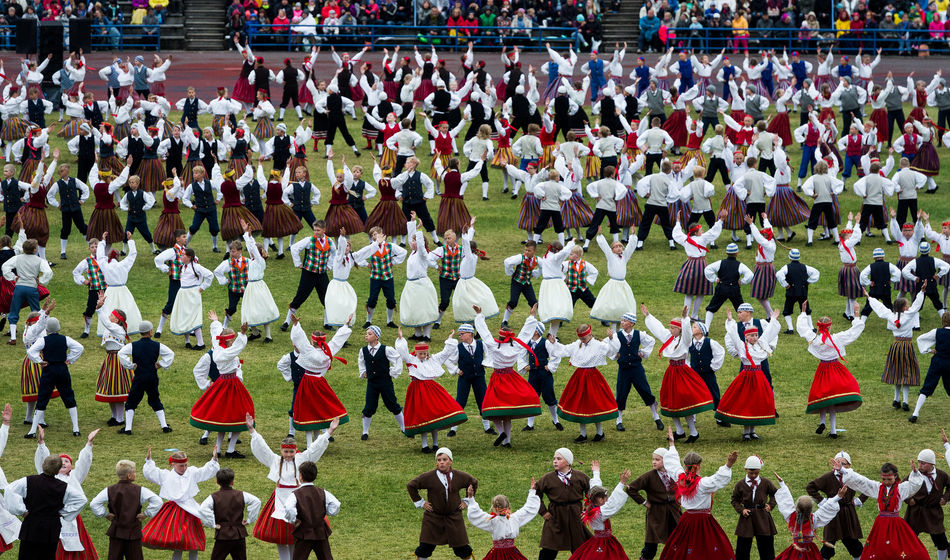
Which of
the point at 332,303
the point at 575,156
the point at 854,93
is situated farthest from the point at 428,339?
the point at 854,93

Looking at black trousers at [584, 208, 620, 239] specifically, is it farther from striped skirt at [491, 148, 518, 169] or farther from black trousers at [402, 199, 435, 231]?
striped skirt at [491, 148, 518, 169]

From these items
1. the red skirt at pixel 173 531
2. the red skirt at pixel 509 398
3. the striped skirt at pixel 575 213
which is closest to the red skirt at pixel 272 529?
the red skirt at pixel 173 531

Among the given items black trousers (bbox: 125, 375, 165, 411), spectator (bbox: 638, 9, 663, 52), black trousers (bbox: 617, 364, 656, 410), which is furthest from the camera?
spectator (bbox: 638, 9, 663, 52)

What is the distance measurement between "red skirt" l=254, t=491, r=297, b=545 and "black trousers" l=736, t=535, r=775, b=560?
4.30m

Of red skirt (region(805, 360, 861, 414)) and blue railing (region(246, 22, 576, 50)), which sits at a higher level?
blue railing (region(246, 22, 576, 50))

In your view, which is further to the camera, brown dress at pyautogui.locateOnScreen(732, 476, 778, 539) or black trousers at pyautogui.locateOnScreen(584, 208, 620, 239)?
black trousers at pyautogui.locateOnScreen(584, 208, 620, 239)

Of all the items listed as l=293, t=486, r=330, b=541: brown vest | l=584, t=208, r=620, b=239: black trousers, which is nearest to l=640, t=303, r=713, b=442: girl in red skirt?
l=293, t=486, r=330, b=541: brown vest

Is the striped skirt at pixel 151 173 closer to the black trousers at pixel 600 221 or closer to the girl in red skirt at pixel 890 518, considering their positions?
the black trousers at pixel 600 221

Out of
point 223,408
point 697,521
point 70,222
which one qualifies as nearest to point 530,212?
point 70,222

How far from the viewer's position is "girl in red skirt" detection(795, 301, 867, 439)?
53.8 ft

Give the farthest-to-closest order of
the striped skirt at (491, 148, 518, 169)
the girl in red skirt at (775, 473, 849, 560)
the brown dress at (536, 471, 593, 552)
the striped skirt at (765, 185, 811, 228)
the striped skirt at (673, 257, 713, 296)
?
the striped skirt at (491, 148, 518, 169)
the striped skirt at (765, 185, 811, 228)
the striped skirt at (673, 257, 713, 296)
the brown dress at (536, 471, 593, 552)
the girl in red skirt at (775, 473, 849, 560)

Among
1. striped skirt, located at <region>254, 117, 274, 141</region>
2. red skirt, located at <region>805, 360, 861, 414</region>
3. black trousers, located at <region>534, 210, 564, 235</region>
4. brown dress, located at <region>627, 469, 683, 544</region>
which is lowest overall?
brown dress, located at <region>627, 469, 683, 544</region>

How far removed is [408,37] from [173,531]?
92.4 ft

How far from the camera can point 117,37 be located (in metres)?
39.1
